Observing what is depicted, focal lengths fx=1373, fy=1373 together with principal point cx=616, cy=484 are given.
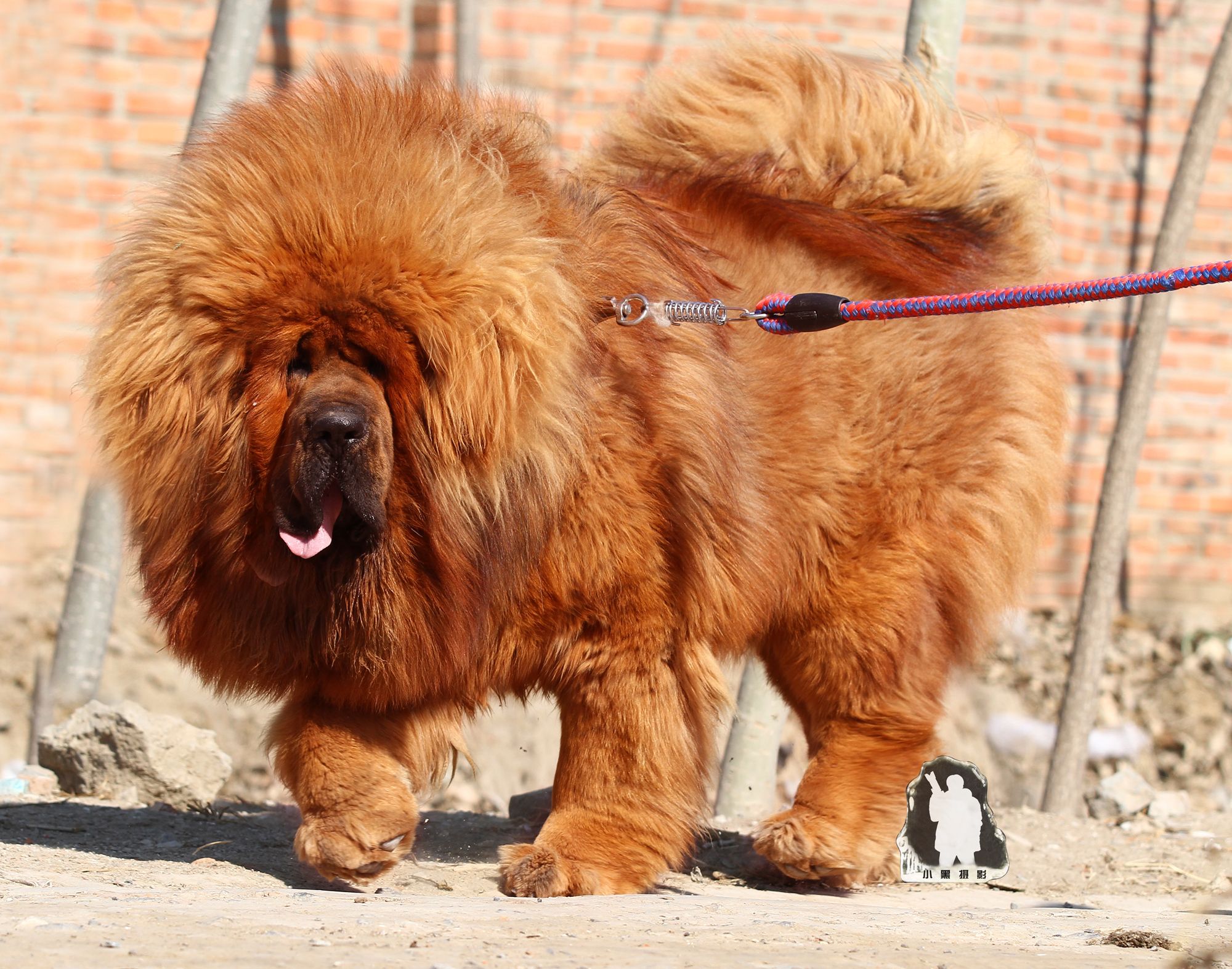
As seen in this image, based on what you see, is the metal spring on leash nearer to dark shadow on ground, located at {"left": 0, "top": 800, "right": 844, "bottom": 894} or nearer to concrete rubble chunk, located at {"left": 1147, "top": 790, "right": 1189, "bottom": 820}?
dark shadow on ground, located at {"left": 0, "top": 800, "right": 844, "bottom": 894}

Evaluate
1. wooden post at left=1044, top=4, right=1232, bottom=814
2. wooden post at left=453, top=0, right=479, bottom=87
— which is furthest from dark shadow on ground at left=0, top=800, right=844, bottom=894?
wooden post at left=453, top=0, right=479, bottom=87

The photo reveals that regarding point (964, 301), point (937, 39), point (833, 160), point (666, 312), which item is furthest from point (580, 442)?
point (937, 39)

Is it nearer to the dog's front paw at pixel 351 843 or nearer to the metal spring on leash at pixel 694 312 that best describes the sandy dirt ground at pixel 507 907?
the dog's front paw at pixel 351 843

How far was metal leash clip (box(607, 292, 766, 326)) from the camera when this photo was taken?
3.12m

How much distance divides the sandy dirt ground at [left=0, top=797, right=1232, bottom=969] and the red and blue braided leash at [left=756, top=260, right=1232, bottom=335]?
1272mm

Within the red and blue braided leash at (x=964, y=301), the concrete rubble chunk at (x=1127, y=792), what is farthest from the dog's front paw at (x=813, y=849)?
the concrete rubble chunk at (x=1127, y=792)

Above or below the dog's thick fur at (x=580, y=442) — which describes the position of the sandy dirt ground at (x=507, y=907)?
below

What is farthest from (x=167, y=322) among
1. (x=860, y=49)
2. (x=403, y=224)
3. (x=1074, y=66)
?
(x=1074, y=66)

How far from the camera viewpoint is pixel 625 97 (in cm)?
637

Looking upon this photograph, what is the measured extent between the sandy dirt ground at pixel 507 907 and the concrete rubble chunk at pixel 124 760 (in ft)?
0.42

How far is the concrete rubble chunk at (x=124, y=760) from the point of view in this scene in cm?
412

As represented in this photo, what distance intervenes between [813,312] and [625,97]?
11.8ft

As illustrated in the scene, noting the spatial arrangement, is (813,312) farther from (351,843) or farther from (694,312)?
(351,843)

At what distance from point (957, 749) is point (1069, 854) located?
228 centimetres
